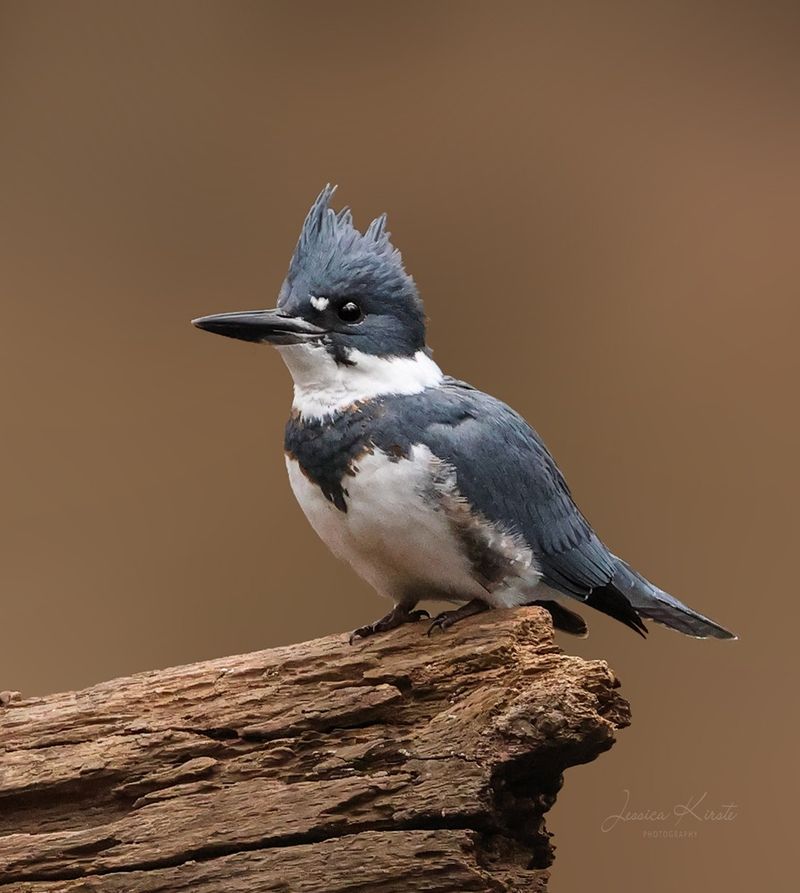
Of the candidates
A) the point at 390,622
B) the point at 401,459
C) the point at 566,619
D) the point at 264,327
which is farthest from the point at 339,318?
the point at 566,619

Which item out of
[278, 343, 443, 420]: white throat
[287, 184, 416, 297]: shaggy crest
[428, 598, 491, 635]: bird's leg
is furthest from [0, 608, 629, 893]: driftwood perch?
[287, 184, 416, 297]: shaggy crest

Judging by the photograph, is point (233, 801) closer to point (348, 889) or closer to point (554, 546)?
point (348, 889)

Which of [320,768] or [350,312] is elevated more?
[350,312]

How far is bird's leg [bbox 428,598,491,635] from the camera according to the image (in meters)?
1.92

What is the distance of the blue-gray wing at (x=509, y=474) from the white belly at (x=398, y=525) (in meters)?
0.06

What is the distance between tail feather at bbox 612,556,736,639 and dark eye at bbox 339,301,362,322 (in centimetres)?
68

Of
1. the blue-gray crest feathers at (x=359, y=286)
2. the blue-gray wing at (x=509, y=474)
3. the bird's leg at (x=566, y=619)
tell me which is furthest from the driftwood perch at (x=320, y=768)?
the blue-gray crest feathers at (x=359, y=286)

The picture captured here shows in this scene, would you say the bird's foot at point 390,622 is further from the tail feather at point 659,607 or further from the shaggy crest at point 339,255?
the shaggy crest at point 339,255

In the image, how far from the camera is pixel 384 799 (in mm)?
1702

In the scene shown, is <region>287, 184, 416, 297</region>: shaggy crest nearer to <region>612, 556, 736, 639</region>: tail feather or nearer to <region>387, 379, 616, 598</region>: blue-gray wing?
<region>387, 379, 616, 598</region>: blue-gray wing

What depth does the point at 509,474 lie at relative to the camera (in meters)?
1.95

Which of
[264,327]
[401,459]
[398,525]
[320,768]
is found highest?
[264,327]

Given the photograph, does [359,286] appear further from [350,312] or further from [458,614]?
[458,614]

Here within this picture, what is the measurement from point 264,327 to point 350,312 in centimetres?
15
